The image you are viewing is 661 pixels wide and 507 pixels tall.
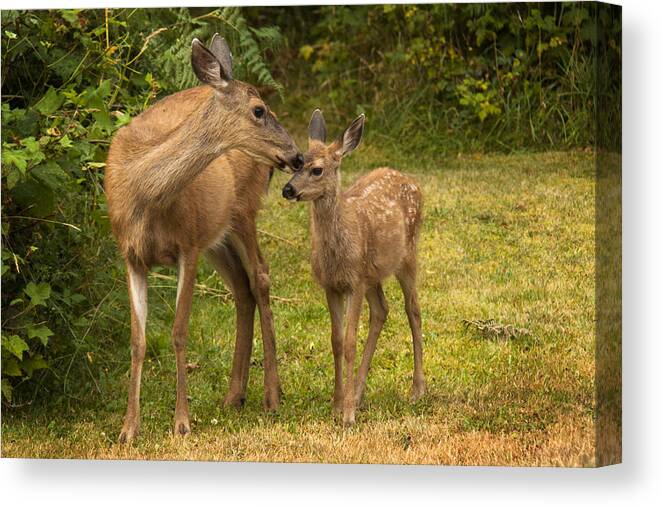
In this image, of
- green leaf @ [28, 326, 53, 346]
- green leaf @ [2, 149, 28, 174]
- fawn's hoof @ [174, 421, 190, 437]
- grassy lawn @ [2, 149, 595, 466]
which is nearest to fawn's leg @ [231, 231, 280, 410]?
grassy lawn @ [2, 149, 595, 466]

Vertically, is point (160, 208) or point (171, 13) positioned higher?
point (171, 13)

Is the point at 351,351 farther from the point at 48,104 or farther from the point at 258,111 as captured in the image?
the point at 48,104

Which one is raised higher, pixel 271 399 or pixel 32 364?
pixel 32 364

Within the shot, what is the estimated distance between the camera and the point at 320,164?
780 centimetres

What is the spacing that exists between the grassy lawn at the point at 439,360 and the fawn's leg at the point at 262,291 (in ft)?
0.36

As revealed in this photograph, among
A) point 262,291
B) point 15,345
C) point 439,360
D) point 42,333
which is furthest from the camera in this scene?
point 262,291

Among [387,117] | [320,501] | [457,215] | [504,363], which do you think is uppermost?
[387,117]

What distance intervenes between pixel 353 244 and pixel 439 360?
91 centimetres

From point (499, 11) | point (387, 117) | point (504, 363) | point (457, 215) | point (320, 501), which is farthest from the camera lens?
point (387, 117)

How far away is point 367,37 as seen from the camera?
1125 cm

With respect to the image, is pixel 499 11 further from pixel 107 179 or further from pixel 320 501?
pixel 320 501

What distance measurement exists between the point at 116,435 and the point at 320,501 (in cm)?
115

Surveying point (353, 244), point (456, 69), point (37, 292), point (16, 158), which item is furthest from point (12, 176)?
point (456, 69)

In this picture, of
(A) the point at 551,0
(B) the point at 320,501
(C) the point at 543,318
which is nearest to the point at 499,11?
(A) the point at 551,0
